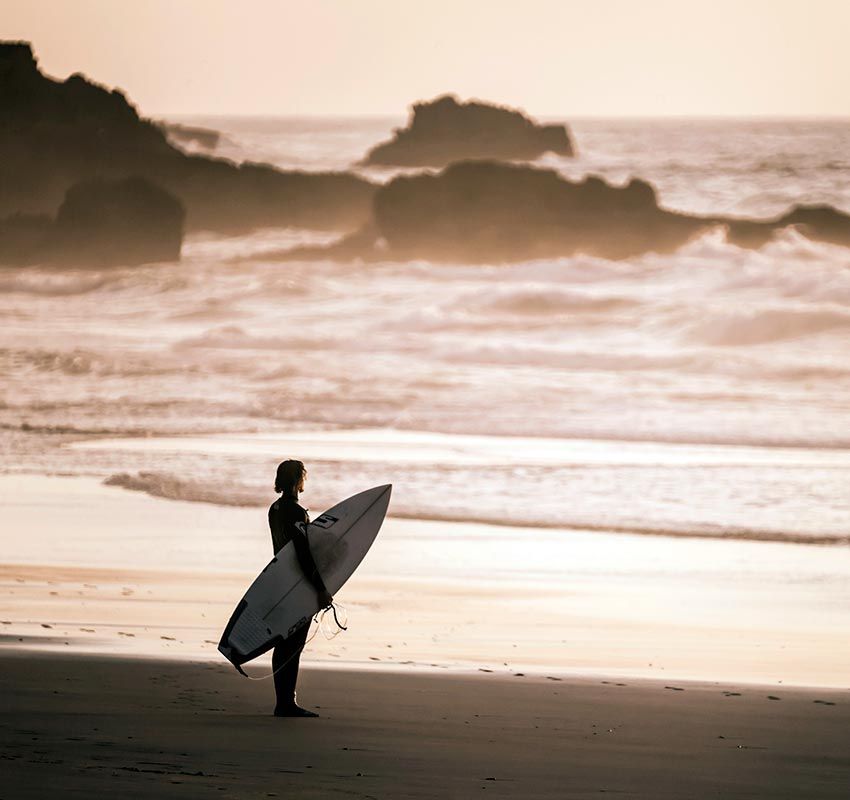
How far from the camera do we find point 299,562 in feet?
16.9

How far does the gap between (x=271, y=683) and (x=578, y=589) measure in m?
2.61

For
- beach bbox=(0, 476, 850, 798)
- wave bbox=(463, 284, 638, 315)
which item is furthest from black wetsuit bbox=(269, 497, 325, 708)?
wave bbox=(463, 284, 638, 315)

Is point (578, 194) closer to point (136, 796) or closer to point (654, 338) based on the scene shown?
point (654, 338)

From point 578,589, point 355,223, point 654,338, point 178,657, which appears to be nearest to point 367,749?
point 178,657

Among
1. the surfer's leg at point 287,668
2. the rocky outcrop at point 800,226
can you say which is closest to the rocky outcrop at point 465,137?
the rocky outcrop at point 800,226

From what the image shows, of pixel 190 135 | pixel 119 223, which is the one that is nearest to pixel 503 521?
pixel 190 135

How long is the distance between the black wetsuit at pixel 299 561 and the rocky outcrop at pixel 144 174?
101 feet

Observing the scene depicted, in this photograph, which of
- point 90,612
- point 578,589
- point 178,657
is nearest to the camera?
point 178,657

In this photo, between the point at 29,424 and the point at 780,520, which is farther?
the point at 29,424

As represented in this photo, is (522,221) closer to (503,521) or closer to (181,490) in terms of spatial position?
(181,490)

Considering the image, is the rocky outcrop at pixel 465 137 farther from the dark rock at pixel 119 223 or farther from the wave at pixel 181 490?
the wave at pixel 181 490

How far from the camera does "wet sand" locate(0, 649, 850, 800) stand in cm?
407

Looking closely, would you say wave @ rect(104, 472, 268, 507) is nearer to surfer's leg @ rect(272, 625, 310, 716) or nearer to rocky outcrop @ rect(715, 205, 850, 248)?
surfer's leg @ rect(272, 625, 310, 716)

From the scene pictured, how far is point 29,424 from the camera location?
16047mm
